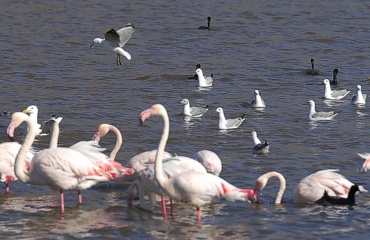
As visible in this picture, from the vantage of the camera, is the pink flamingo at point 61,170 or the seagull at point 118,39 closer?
the pink flamingo at point 61,170

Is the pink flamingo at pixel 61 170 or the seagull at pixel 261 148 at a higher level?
the pink flamingo at pixel 61 170

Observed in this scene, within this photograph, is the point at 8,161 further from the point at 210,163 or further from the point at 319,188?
the point at 319,188

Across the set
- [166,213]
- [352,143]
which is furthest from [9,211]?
[352,143]

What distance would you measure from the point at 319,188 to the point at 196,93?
330 inches

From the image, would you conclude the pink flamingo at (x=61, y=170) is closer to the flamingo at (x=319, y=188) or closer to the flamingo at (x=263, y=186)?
the flamingo at (x=263, y=186)

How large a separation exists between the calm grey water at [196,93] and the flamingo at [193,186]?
34cm

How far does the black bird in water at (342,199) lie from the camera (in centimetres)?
1095

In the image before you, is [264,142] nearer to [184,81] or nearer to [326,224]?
[326,224]

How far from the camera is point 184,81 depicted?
66.8ft

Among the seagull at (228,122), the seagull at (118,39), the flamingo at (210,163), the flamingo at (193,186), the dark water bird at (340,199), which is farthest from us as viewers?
the seagull at (118,39)

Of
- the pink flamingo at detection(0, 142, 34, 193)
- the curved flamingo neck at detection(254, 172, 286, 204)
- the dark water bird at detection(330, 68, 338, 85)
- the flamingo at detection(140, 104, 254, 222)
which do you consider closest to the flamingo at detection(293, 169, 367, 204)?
the curved flamingo neck at detection(254, 172, 286, 204)

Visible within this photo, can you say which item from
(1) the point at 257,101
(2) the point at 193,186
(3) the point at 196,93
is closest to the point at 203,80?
(3) the point at 196,93

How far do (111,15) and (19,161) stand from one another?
17.9 m

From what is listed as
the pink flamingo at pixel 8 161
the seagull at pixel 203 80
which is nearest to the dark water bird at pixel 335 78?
the seagull at pixel 203 80
